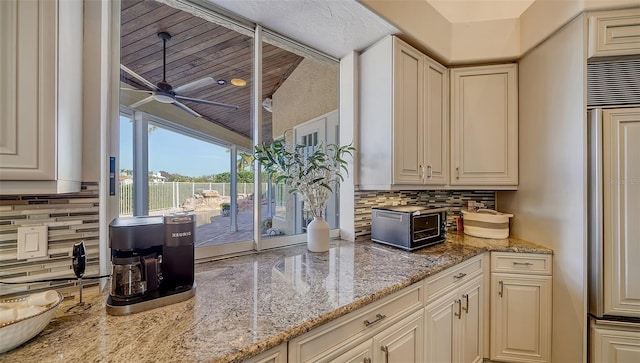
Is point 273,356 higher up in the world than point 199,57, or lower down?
lower down

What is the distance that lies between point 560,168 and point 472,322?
1178 millimetres

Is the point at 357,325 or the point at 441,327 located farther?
the point at 441,327

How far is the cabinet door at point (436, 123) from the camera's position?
205cm

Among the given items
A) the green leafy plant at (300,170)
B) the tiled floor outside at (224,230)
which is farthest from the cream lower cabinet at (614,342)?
the tiled floor outside at (224,230)

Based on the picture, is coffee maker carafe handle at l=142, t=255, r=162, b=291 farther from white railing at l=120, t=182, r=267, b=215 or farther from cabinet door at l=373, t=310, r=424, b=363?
cabinet door at l=373, t=310, r=424, b=363

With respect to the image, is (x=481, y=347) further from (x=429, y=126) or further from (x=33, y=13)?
(x=33, y=13)

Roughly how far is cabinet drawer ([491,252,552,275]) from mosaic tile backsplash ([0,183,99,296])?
91.3 inches

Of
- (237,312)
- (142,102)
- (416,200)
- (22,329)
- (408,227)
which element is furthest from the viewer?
(416,200)

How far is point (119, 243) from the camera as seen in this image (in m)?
0.91

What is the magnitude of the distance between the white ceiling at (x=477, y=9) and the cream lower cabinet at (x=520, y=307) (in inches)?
79.6

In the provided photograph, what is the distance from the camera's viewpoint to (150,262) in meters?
0.98

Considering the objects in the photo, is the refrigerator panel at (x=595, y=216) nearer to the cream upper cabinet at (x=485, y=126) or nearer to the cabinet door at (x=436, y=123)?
the cream upper cabinet at (x=485, y=126)

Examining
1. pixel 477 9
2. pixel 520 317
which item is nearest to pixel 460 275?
pixel 520 317

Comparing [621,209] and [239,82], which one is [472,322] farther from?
[239,82]
